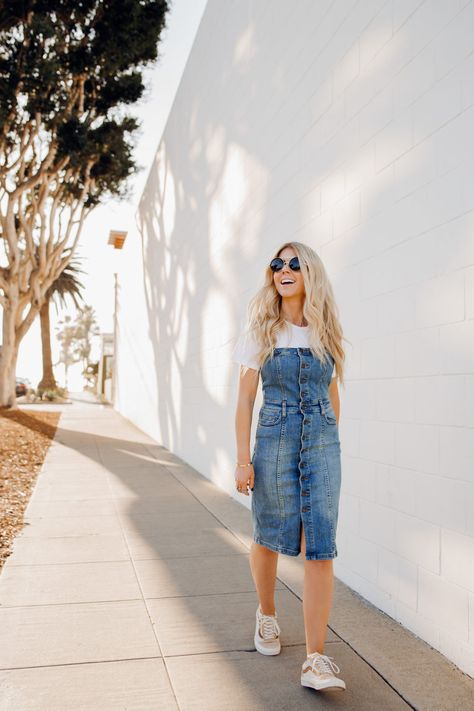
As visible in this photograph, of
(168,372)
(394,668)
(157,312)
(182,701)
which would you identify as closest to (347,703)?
(394,668)

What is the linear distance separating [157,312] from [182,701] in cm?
1081

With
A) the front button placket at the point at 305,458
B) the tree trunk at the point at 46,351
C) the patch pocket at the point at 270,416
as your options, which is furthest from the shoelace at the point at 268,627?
the tree trunk at the point at 46,351

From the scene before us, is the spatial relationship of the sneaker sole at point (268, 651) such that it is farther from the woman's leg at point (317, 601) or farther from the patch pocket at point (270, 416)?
the patch pocket at point (270, 416)

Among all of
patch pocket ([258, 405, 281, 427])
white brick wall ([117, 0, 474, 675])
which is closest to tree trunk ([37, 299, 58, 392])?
white brick wall ([117, 0, 474, 675])

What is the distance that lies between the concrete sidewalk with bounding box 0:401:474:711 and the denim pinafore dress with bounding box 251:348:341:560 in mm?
584

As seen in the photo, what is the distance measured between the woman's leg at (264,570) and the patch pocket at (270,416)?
1.86 feet

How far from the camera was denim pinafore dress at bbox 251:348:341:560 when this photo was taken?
2.74m

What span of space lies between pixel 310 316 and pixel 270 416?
470mm

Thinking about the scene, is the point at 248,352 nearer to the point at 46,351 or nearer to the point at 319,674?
the point at 319,674

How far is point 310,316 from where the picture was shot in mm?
2865

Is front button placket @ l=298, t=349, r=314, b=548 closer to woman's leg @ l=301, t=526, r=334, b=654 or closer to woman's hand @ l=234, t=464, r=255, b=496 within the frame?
woman's leg @ l=301, t=526, r=334, b=654

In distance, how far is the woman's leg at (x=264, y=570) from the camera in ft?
9.73

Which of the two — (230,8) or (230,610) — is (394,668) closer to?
(230,610)

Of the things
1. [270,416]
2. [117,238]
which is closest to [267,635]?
[270,416]
